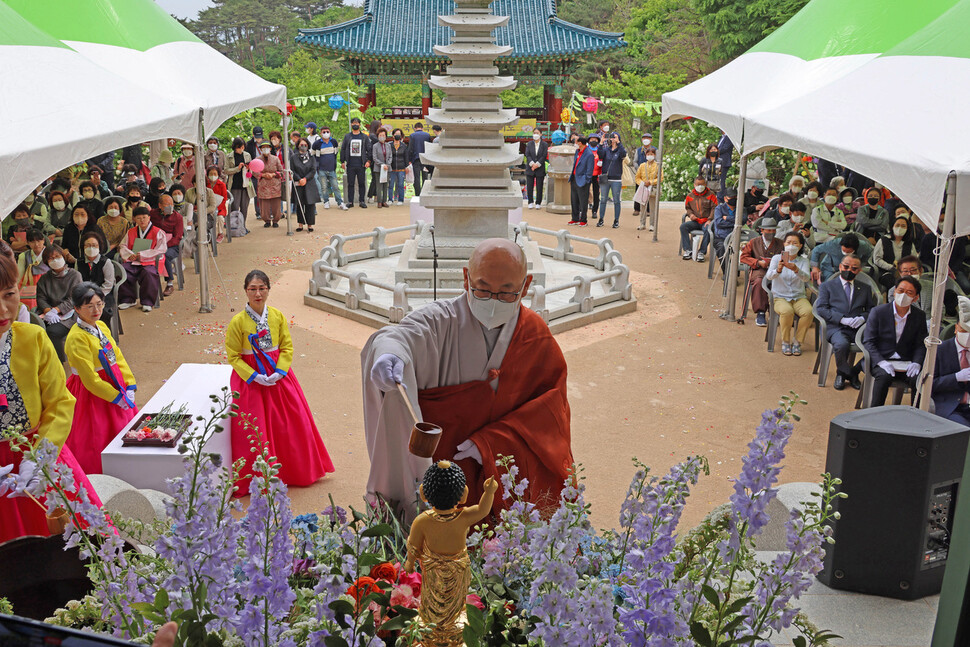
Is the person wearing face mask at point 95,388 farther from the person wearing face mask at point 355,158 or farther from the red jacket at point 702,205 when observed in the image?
the person wearing face mask at point 355,158

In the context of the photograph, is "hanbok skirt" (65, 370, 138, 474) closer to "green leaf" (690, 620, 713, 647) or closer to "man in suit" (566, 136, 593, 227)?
"green leaf" (690, 620, 713, 647)

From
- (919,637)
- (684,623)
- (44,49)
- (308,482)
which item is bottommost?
(308,482)

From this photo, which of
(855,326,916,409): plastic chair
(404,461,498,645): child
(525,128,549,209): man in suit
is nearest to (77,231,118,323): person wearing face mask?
(855,326,916,409): plastic chair

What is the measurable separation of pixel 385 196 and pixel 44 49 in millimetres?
11174

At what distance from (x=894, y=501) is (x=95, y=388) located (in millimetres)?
4862

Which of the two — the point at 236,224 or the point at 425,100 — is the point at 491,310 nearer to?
the point at 236,224

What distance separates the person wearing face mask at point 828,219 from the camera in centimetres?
1095

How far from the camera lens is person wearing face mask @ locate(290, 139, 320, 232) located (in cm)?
1627

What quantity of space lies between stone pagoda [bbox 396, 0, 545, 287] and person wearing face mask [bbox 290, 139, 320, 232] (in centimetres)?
427

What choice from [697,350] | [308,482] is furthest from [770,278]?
[308,482]

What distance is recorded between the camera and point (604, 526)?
19.6ft

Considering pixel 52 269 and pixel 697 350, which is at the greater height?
pixel 52 269

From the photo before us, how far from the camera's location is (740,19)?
1015 inches

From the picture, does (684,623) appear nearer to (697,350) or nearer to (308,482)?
(308,482)
